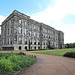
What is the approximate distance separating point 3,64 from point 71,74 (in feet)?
15.7

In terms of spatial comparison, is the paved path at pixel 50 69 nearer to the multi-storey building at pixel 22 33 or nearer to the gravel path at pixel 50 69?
the gravel path at pixel 50 69

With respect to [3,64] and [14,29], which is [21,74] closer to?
[3,64]

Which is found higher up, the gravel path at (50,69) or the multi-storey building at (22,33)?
the multi-storey building at (22,33)

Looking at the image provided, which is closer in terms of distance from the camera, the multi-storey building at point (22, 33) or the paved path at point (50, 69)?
the paved path at point (50, 69)

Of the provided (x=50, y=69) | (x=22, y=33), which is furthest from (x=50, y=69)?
(x=22, y=33)

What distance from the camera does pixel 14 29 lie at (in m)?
27.4

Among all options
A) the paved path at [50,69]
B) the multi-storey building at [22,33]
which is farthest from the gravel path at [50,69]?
the multi-storey building at [22,33]

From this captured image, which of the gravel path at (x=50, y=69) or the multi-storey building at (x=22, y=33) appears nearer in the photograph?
the gravel path at (x=50, y=69)

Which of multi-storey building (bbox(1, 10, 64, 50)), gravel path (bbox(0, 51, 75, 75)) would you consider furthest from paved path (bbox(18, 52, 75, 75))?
multi-storey building (bbox(1, 10, 64, 50))

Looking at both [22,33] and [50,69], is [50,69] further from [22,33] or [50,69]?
[22,33]

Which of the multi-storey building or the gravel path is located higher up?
the multi-storey building

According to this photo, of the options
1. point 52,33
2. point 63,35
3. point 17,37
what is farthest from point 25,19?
point 63,35

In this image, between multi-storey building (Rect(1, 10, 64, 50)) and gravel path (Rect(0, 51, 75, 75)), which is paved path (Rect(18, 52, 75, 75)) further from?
multi-storey building (Rect(1, 10, 64, 50))

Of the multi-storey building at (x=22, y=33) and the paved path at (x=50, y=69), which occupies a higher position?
the multi-storey building at (x=22, y=33)
